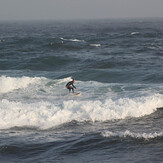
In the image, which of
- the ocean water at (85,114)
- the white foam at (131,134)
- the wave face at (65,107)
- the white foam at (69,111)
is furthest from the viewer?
the wave face at (65,107)

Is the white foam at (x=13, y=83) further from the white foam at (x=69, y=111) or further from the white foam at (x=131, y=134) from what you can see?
the white foam at (x=131, y=134)

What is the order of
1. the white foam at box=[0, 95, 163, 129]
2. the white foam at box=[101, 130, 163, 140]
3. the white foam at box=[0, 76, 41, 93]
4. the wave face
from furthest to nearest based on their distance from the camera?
the white foam at box=[0, 76, 41, 93] → the wave face → the white foam at box=[0, 95, 163, 129] → the white foam at box=[101, 130, 163, 140]

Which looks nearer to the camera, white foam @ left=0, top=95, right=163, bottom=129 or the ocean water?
the ocean water

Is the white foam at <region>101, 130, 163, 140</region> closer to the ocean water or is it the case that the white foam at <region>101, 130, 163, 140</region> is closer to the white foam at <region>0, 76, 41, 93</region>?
the ocean water

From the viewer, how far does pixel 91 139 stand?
42.1 feet

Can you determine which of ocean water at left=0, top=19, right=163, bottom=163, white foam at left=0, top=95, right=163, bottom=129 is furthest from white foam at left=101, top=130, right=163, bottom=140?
white foam at left=0, top=95, right=163, bottom=129

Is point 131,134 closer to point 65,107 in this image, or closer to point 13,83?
point 65,107

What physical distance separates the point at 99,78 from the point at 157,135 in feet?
48.5

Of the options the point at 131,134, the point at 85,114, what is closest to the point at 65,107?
the point at 85,114

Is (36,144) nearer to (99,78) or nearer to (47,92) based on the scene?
(47,92)

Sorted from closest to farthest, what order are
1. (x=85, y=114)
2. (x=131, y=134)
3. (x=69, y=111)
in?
(x=131, y=134) < (x=85, y=114) < (x=69, y=111)

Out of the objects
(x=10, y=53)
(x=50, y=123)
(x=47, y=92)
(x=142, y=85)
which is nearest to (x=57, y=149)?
(x=50, y=123)

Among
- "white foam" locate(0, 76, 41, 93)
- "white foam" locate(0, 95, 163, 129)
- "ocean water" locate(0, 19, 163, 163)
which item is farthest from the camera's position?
"white foam" locate(0, 76, 41, 93)

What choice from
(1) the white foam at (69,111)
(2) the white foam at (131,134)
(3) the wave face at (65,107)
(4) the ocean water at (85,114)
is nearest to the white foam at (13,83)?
(4) the ocean water at (85,114)
